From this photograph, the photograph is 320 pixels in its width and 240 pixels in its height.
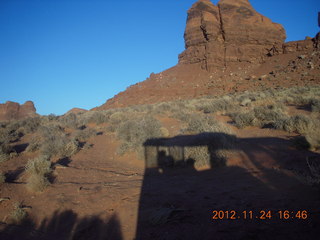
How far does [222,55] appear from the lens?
4347cm

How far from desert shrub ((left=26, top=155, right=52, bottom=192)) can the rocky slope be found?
2902 centimetres

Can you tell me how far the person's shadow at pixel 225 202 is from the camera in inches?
104

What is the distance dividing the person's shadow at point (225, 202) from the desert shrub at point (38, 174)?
2338 millimetres

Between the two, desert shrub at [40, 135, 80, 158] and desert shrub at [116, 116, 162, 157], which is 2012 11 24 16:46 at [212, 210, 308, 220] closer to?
desert shrub at [116, 116, 162, 157]

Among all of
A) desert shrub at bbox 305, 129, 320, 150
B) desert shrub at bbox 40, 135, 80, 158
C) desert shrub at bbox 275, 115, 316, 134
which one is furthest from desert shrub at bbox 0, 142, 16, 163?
desert shrub at bbox 275, 115, 316, 134

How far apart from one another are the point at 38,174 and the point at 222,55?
Answer: 4379 cm

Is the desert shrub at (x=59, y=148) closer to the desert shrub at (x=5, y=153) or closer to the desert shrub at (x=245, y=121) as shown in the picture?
the desert shrub at (x=5, y=153)

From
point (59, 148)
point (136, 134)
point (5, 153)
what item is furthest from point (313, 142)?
point (5, 153)

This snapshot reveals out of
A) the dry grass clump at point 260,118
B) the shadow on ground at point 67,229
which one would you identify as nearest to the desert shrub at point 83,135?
the shadow on ground at point 67,229

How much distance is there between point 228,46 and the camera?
43656 millimetres

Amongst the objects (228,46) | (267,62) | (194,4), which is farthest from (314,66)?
(194,4)

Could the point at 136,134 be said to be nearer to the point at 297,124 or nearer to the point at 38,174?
the point at 38,174

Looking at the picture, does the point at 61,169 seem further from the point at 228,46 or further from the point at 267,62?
the point at 228,46

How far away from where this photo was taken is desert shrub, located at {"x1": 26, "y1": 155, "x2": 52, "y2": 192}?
4816 millimetres
